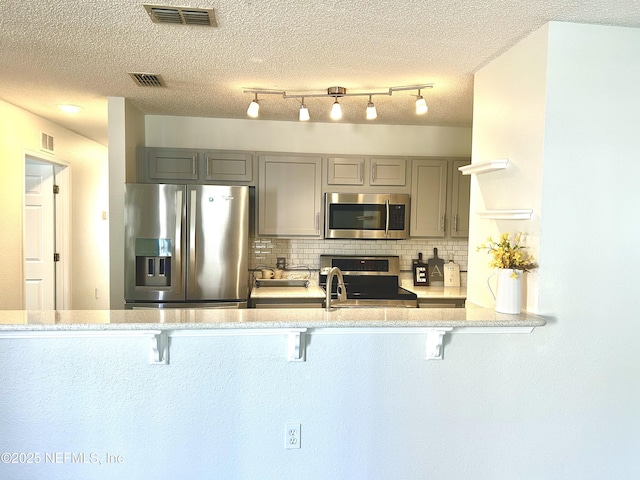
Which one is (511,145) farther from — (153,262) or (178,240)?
(153,262)

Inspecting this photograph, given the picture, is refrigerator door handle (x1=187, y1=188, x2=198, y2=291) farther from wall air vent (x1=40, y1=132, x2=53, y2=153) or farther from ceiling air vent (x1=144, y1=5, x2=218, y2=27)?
wall air vent (x1=40, y1=132, x2=53, y2=153)

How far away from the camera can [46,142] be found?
392 cm

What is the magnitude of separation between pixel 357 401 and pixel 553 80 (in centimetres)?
174

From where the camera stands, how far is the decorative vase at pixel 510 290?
1.87 m

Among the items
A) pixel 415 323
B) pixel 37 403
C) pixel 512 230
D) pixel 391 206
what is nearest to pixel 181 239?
pixel 37 403

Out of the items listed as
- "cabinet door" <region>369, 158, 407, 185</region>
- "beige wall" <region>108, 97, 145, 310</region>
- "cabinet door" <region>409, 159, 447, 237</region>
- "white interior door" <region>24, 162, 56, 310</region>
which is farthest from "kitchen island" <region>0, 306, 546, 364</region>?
"white interior door" <region>24, 162, 56, 310</region>

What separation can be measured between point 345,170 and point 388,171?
0.40 metres

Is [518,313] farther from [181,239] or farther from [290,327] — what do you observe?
[181,239]

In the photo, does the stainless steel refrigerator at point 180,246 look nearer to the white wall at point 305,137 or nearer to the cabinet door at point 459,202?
the white wall at point 305,137

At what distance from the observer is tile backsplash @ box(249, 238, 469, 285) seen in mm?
3969

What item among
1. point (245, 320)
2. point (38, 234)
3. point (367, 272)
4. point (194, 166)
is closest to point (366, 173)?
point (367, 272)

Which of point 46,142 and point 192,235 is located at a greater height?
point 46,142

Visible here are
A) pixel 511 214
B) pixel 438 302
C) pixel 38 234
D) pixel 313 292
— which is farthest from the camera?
pixel 38 234

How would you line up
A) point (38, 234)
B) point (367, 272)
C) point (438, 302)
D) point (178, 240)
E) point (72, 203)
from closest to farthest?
point (178, 240) → point (438, 302) → point (367, 272) → point (38, 234) → point (72, 203)
